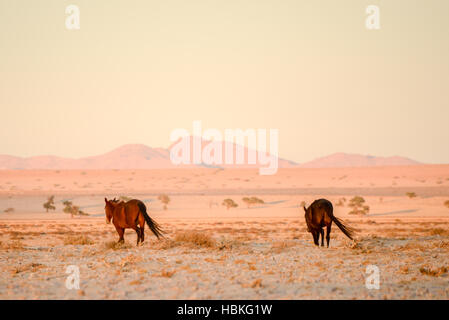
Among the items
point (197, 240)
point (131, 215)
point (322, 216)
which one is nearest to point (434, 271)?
point (322, 216)

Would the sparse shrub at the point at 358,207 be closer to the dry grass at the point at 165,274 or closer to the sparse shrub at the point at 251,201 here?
the sparse shrub at the point at 251,201

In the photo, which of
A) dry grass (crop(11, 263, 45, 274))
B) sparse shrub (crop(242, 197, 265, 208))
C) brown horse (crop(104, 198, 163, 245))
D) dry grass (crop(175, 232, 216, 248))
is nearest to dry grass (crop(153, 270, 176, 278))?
dry grass (crop(11, 263, 45, 274))

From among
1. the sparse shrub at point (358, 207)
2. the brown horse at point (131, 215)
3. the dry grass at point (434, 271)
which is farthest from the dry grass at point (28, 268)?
the sparse shrub at point (358, 207)

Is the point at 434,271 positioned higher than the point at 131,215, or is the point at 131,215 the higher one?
the point at 131,215

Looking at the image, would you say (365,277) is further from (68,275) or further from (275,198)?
(275,198)

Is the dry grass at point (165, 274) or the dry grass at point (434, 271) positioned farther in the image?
the dry grass at point (434, 271)

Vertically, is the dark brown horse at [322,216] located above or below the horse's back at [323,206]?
below

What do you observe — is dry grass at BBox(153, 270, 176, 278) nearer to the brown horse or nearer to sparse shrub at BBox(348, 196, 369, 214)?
the brown horse

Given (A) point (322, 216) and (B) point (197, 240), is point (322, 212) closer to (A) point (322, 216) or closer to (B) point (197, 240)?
(A) point (322, 216)

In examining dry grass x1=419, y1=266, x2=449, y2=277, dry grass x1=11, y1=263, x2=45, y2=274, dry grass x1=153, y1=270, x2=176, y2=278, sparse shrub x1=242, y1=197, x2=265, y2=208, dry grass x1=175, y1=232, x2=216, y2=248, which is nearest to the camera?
dry grass x1=153, y1=270, x2=176, y2=278

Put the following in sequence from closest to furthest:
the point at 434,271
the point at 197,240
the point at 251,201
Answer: the point at 434,271, the point at 197,240, the point at 251,201
